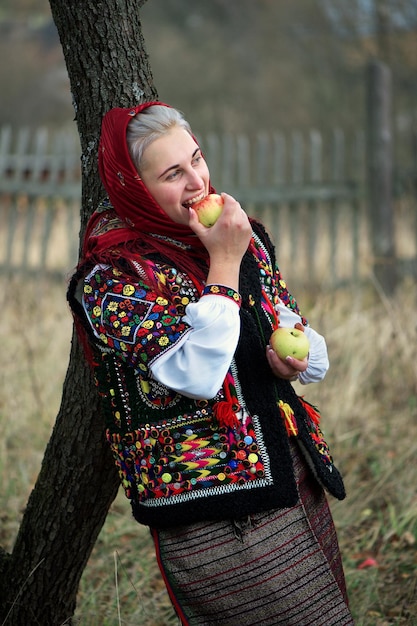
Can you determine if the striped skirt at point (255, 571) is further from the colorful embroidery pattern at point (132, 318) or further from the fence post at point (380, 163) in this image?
the fence post at point (380, 163)

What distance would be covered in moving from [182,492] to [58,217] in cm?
627

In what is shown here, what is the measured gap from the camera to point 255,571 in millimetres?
1935

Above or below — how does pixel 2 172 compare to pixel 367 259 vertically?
above

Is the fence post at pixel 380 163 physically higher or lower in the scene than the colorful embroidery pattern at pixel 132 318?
higher

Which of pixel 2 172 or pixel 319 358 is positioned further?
pixel 2 172

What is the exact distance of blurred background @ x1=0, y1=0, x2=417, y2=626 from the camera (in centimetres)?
337

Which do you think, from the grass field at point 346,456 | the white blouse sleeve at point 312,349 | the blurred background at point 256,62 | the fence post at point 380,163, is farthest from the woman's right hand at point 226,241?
the blurred background at point 256,62

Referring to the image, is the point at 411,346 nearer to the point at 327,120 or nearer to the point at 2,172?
the point at 2,172

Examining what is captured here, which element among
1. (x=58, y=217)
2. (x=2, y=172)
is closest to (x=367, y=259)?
(x=58, y=217)

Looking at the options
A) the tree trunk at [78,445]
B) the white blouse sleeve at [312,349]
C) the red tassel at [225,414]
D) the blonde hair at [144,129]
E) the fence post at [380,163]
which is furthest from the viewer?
the fence post at [380,163]

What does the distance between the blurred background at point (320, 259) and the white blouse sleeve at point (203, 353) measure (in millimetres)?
425

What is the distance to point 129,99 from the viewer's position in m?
2.35

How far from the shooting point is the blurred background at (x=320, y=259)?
3.37 m

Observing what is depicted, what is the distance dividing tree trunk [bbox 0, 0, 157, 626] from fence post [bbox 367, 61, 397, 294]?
477 cm
